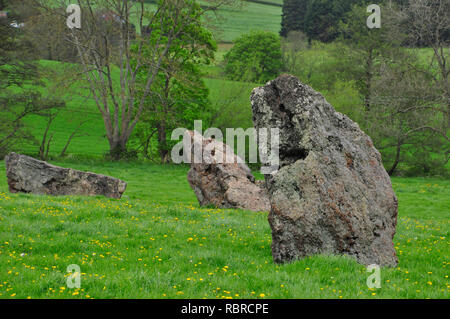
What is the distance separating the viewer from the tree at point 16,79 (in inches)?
1430

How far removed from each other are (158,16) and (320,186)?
109ft

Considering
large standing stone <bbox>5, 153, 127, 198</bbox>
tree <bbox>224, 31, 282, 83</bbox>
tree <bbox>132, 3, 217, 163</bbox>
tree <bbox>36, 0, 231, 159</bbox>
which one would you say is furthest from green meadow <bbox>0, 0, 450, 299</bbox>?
tree <bbox>224, 31, 282, 83</bbox>

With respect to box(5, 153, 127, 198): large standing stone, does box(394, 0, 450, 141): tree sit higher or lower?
higher

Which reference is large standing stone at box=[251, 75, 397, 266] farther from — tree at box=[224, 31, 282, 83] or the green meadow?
tree at box=[224, 31, 282, 83]

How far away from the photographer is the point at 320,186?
8.34m

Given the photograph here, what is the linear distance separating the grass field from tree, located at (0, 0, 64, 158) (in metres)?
24.8

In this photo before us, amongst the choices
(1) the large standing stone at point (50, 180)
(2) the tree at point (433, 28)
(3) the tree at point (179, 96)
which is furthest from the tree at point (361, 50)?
(1) the large standing stone at point (50, 180)

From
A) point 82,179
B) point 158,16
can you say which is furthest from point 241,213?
point 158,16

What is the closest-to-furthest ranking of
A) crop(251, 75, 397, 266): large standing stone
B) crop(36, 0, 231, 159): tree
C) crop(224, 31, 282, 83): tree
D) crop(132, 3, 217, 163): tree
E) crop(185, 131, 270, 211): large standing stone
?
crop(251, 75, 397, 266): large standing stone
crop(185, 131, 270, 211): large standing stone
crop(36, 0, 231, 159): tree
crop(132, 3, 217, 163): tree
crop(224, 31, 282, 83): tree

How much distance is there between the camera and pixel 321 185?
8344mm

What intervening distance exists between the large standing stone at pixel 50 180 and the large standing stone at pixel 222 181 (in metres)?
3.28

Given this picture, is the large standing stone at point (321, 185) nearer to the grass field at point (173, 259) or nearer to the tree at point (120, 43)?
the grass field at point (173, 259)

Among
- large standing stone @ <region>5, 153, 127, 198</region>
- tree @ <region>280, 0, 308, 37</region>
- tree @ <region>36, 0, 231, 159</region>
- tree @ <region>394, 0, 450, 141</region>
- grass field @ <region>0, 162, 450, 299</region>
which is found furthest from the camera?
tree @ <region>280, 0, 308, 37</region>

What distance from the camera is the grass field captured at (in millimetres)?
6527
